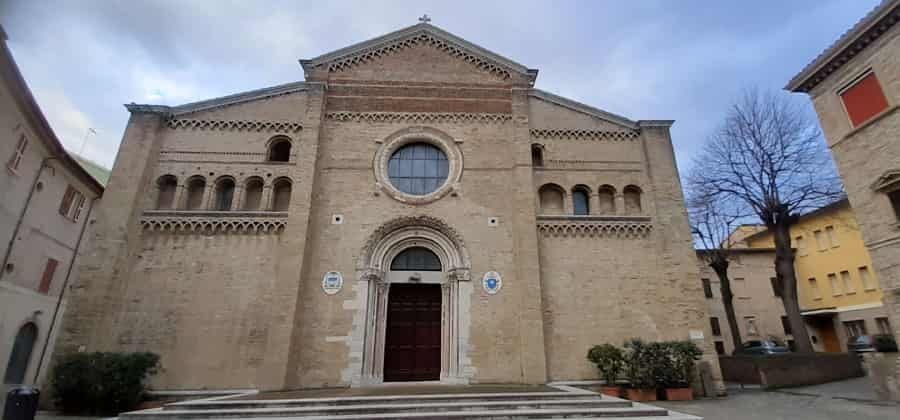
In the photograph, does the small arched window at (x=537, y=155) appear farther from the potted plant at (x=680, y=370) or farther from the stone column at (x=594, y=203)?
the potted plant at (x=680, y=370)

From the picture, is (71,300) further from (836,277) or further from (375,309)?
(836,277)

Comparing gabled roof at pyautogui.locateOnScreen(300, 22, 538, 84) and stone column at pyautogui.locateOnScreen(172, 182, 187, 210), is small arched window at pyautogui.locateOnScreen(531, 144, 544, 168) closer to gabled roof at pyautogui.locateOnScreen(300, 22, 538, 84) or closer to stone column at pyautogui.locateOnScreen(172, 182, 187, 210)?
gabled roof at pyautogui.locateOnScreen(300, 22, 538, 84)

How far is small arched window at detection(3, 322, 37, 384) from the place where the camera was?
51.2 ft

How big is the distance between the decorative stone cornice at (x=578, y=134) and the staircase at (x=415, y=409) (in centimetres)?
897

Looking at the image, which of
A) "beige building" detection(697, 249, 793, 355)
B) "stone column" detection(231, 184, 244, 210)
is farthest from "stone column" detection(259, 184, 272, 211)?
"beige building" detection(697, 249, 793, 355)

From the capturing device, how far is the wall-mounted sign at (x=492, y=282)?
12117 millimetres

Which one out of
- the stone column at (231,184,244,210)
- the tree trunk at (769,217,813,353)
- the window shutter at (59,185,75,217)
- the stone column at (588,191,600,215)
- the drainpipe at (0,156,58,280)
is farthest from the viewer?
the window shutter at (59,185,75,217)

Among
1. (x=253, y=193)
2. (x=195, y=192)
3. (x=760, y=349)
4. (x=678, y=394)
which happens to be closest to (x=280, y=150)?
(x=253, y=193)

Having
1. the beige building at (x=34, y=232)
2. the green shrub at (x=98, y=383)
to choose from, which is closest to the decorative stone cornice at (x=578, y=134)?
the green shrub at (x=98, y=383)

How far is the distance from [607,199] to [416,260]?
675 cm

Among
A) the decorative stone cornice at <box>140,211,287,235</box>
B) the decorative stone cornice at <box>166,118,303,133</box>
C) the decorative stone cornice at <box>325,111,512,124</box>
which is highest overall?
the decorative stone cornice at <box>325,111,512,124</box>

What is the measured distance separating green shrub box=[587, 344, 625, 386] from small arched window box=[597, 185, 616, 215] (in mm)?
4525

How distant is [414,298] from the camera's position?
12617 mm

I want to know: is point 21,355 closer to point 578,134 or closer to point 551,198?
point 551,198
